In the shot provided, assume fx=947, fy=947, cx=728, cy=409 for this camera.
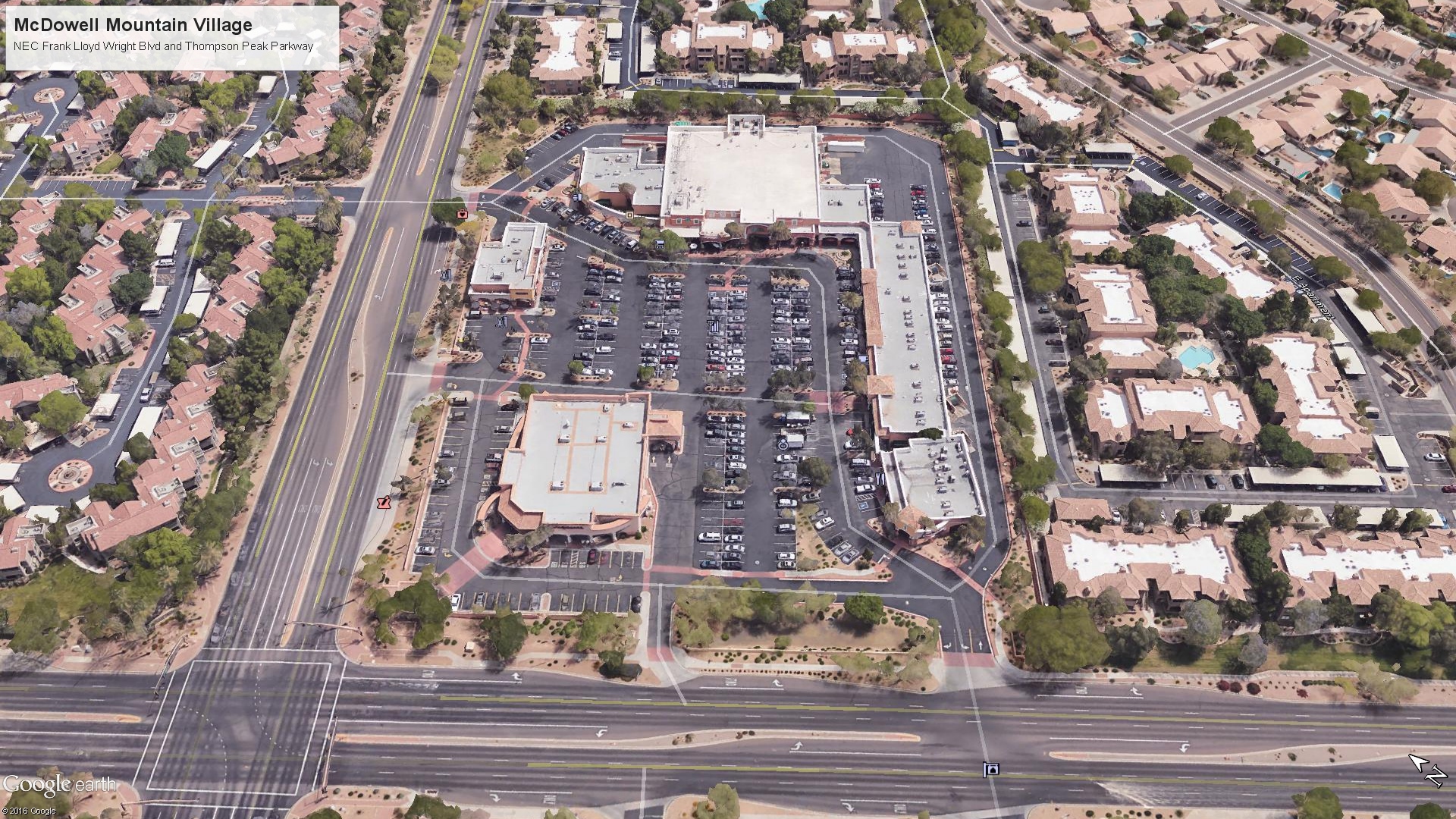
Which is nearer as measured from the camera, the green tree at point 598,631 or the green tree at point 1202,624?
the green tree at point 1202,624

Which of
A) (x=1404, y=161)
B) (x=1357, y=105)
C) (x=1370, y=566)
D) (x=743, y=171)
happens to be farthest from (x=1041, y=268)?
(x=1357, y=105)

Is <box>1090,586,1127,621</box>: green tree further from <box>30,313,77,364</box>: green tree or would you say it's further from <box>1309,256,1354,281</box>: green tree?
<box>30,313,77,364</box>: green tree

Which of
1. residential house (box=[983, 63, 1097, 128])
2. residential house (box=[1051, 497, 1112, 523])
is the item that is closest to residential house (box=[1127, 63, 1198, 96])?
residential house (box=[983, 63, 1097, 128])

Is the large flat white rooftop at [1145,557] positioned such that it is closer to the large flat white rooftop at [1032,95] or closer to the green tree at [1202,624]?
the green tree at [1202,624]

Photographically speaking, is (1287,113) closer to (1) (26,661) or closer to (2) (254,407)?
(2) (254,407)

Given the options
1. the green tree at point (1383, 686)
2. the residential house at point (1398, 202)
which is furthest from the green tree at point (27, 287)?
the residential house at point (1398, 202)
